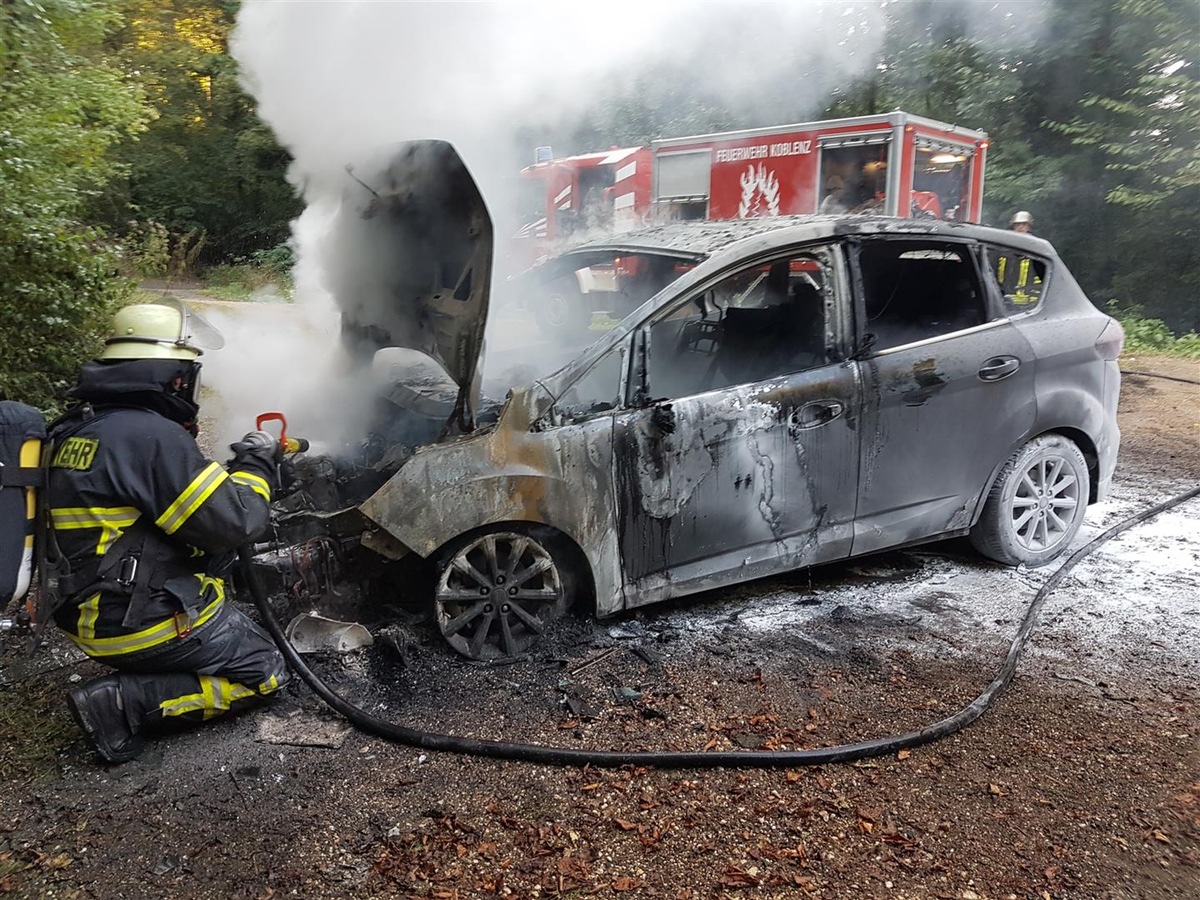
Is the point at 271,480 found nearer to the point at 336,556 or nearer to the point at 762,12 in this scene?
the point at 336,556

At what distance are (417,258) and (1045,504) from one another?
3.48 m

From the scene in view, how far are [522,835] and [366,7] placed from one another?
3731mm

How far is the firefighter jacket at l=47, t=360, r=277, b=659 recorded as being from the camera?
2.76m

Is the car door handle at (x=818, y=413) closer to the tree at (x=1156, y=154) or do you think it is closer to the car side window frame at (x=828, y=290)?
the car side window frame at (x=828, y=290)

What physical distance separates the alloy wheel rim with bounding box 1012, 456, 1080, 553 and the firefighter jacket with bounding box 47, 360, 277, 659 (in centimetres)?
376

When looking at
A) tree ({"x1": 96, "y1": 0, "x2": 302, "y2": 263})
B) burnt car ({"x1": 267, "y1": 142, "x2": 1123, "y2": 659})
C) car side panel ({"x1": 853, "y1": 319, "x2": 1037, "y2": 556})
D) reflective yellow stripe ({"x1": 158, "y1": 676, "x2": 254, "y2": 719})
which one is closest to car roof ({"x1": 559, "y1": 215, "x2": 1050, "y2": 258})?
burnt car ({"x1": 267, "y1": 142, "x2": 1123, "y2": 659})

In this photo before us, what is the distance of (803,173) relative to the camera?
11172 millimetres

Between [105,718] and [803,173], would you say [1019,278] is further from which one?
[803,173]

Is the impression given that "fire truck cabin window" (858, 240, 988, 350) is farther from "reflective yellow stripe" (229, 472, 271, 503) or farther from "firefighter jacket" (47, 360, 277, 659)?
"firefighter jacket" (47, 360, 277, 659)

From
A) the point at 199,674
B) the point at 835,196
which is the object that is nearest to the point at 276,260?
the point at 835,196

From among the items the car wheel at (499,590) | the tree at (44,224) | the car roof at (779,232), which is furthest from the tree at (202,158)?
the car wheel at (499,590)

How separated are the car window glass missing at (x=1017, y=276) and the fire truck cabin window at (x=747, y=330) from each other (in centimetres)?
107

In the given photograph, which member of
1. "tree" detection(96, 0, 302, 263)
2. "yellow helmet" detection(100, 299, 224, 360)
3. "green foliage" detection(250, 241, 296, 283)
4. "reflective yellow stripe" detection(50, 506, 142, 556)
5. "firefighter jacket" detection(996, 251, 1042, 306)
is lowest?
"reflective yellow stripe" detection(50, 506, 142, 556)

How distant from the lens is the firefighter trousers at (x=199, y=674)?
2.98 m
